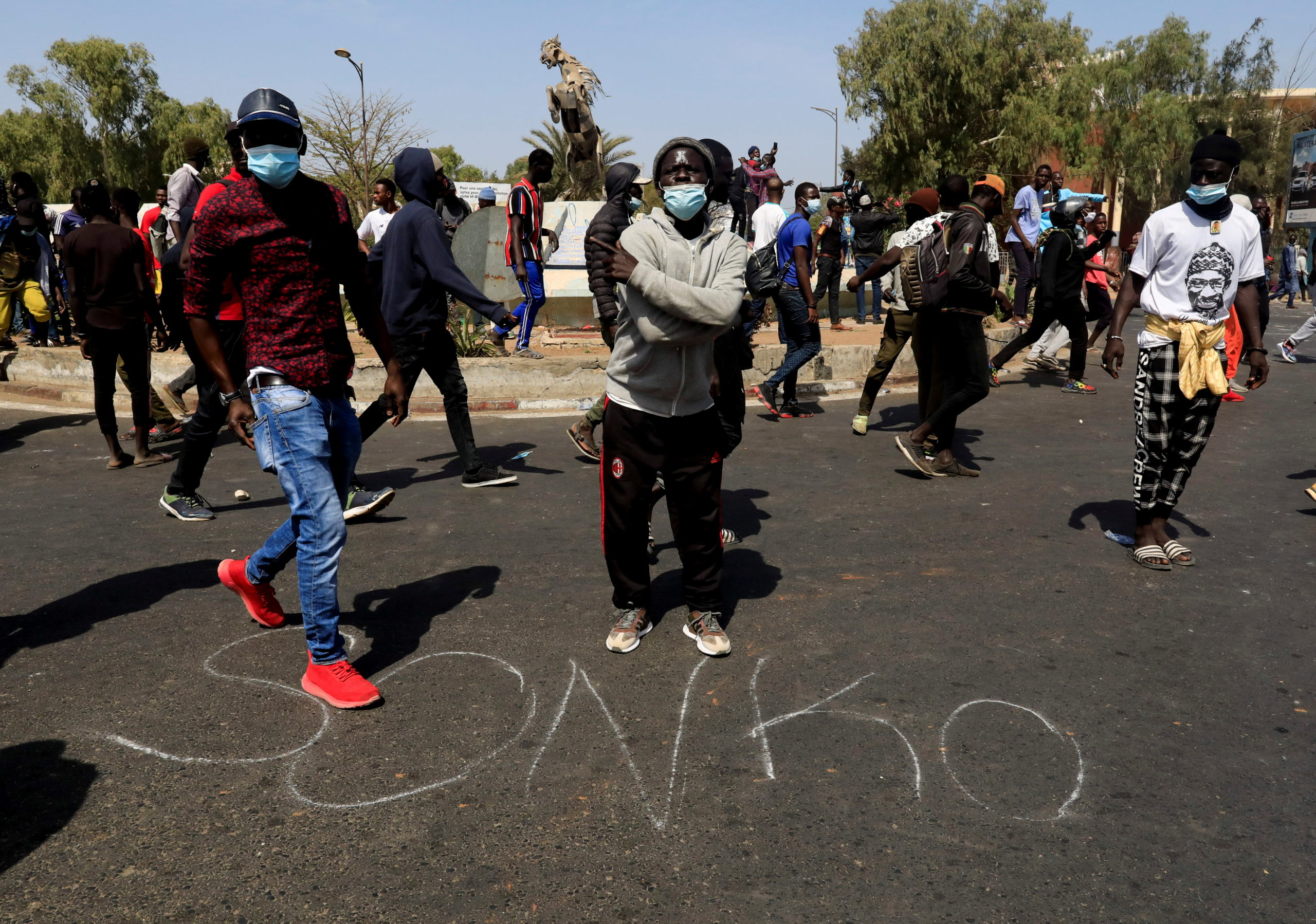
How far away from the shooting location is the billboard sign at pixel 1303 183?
83.3 feet

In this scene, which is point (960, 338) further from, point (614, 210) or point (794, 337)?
point (614, 210)

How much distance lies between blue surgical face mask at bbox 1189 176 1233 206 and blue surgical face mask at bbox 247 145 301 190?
3901mm

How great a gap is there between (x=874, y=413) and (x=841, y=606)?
5031 mm

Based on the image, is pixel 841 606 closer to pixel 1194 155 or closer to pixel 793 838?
pixel 793 838

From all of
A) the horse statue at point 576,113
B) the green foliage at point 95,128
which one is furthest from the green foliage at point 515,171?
the horse statue at point 576,113

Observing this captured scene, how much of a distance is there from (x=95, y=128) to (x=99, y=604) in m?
57.5

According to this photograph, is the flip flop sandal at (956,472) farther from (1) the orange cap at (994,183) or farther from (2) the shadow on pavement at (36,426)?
(2) the shadow on pavement at (36,426)

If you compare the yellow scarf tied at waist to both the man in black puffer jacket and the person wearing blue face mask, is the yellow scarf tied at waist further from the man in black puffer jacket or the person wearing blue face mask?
the person wearing blue face mask

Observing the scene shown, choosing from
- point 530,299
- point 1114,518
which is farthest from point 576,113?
point 1114,518

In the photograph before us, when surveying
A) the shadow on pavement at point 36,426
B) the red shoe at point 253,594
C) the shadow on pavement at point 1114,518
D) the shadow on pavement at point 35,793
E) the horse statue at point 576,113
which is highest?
the horse statue at point 576,113

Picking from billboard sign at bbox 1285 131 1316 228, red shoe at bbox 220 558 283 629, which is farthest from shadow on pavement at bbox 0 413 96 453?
billboard sign at bbox 1285 131 1316 228

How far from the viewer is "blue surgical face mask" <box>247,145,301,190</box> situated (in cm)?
319

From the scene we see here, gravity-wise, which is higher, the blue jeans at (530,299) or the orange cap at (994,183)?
the orange cap at (994,183)

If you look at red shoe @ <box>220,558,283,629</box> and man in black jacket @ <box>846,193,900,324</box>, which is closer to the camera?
red shoe @ <box>220,558,283,629</box>
